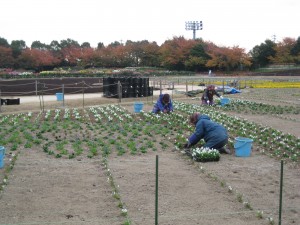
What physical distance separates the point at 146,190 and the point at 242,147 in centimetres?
382

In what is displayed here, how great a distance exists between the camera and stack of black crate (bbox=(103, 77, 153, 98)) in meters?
27.9

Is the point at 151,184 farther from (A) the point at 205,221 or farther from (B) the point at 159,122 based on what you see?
(B) the point at 159,122

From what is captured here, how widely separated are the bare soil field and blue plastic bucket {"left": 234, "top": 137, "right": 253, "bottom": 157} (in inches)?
7.2

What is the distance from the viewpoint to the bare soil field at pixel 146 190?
20.0 ft

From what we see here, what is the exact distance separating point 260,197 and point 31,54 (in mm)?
74032

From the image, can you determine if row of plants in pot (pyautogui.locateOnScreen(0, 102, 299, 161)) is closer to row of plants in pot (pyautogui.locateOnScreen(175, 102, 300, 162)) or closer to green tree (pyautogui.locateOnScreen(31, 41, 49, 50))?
row of plants in pot (pyautogui.locateOnScreen(175, 102, 300, 162))

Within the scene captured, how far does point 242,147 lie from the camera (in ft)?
33.7

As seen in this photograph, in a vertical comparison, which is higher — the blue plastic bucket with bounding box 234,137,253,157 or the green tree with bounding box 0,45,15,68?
the green tree with bounding box 0,45,15,68

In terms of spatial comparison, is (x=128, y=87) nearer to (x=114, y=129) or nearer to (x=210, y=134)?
(x=114, y=129)

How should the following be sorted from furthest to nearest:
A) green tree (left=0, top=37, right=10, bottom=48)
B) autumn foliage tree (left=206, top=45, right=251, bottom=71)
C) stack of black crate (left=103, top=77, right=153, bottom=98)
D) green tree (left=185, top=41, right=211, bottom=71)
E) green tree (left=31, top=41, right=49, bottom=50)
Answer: green tree (left=31, top=41, right=49, bottom=50)
green tree (left=0, top=37, right=10, bottom=48)
green tree (left=185, top=41, right=211, bottom=71)
autumn foliage tree (left=206, top=45, right=251, bottom=71)
stack of black crate (left=103, top=77, right=153, bottom=98)

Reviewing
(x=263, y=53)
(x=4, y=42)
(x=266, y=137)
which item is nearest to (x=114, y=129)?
(x=266, y=137)

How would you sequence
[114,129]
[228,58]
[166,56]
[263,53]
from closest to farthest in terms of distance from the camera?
1. [114,129]
2. [228,58]
3. [263,53]
4. [166,56]

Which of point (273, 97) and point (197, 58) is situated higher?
point (197, 58)

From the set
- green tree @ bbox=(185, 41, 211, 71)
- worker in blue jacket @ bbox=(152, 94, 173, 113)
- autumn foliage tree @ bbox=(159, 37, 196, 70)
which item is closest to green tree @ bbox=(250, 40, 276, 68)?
green tree @ bbox=(185, 41, 211, 71)
